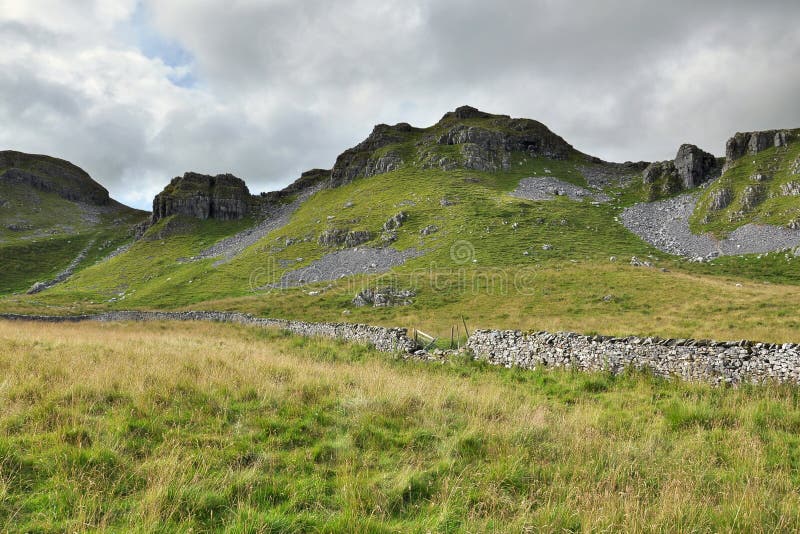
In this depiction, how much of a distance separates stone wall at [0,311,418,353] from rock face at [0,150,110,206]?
531 ft

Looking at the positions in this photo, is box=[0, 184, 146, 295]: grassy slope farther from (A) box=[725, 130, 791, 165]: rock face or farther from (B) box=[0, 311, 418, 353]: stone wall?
(A) box=[725, 130, 791, 165]: rock face

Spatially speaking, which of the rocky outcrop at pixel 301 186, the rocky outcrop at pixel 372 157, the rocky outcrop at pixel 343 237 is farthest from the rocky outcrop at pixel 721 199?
the rocky outcrop at pixel 301 186

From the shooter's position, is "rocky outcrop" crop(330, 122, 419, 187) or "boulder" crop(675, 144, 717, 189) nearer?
"boulder" crop(675, 144, 717, 189)

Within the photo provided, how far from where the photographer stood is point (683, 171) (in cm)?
8781

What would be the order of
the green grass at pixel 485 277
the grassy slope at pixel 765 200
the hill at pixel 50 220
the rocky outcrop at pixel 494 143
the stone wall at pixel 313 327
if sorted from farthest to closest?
the rocky outcrop at pixel 494 143, the hill at pixel 50 220, the grassy slope at pixel 765 200, the green grass at pixel 485 277, the stone wall at pixel 313 327

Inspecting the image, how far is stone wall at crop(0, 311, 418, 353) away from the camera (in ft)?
67.4

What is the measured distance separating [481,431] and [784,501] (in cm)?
421

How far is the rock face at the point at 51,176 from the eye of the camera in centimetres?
15575

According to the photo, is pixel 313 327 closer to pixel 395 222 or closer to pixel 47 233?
pixel 395 222

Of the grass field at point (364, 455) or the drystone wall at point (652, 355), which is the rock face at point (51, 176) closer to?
the grass field at point (364, 455)

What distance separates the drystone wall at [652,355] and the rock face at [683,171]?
86469 millimetres

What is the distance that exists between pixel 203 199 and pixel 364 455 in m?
133

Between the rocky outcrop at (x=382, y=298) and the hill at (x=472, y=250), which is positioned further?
the rocky outcrop at (x=382, y=298)

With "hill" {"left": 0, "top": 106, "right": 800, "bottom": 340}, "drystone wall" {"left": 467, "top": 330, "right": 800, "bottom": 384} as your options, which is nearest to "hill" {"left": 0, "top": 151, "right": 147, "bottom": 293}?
"hill" {"left": 0, "top": 106, "right": 800, "bottom": 340}
